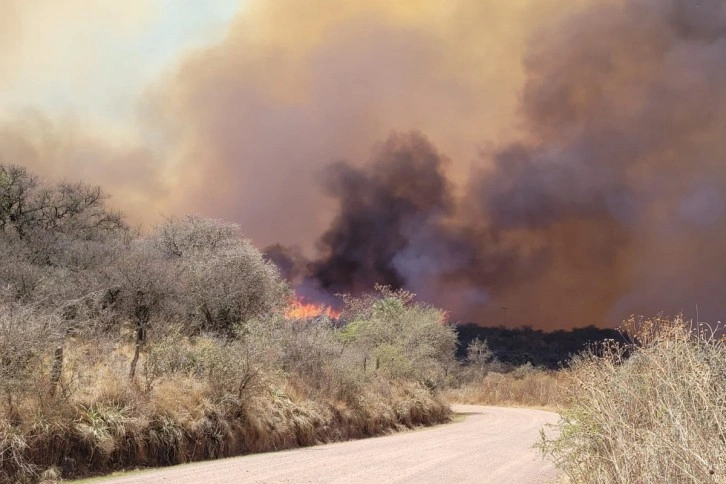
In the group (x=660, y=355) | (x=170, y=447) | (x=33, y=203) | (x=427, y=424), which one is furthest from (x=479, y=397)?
(x=660, y=355)

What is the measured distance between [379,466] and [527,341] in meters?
149

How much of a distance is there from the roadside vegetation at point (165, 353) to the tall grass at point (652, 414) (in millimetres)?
10521

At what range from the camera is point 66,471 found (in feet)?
42.3

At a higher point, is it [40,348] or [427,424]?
[40,348]

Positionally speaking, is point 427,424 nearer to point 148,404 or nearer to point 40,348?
point 148,404

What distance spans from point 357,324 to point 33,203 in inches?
982

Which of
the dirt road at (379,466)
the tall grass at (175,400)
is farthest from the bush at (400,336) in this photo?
the dirt road at (379,466)

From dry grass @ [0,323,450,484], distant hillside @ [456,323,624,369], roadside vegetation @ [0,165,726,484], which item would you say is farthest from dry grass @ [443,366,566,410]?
distant hillside @ [456,323,624,369]

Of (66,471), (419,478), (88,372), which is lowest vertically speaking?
(419,478)

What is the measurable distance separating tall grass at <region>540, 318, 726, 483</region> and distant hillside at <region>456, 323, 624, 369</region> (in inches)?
4710

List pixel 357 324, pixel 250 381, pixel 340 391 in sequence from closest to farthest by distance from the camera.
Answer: pixel 250 381
pixel 340 391
pixel 357 324

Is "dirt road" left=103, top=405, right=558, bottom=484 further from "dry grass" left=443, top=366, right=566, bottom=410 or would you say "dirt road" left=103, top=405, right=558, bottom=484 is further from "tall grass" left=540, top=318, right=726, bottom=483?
"dry grass" left=443, top=366, right=566, bottom=410

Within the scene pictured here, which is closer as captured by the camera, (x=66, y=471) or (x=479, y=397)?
(x=66, y=471)

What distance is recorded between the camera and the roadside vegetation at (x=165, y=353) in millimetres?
13398
